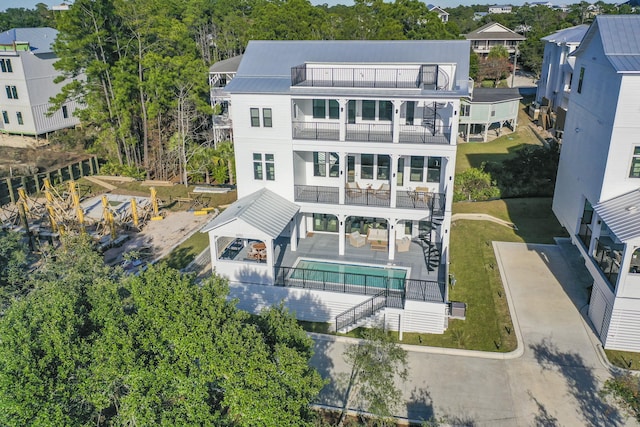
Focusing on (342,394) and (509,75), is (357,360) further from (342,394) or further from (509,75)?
(509,75)

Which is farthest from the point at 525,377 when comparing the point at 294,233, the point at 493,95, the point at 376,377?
the point at 493,95

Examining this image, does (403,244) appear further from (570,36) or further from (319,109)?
(570,36)

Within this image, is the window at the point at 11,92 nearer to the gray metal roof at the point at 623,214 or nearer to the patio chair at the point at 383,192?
the patio chair at the point at 383,192

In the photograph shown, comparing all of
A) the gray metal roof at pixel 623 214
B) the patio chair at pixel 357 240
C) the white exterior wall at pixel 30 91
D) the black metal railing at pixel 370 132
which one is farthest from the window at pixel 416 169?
the white exterior wall at pixel 30 91

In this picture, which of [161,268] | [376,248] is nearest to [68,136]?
[376,248]

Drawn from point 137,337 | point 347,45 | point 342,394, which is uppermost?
point 347,45

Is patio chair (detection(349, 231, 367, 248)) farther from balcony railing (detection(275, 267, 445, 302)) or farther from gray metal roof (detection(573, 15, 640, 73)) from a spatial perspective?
gray metal roof (detection(573, 15, 640, 73))

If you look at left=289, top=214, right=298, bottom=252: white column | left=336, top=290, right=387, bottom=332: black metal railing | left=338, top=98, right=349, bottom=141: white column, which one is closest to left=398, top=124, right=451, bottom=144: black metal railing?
left=338, top=98, right=349, bottom=141: white column
